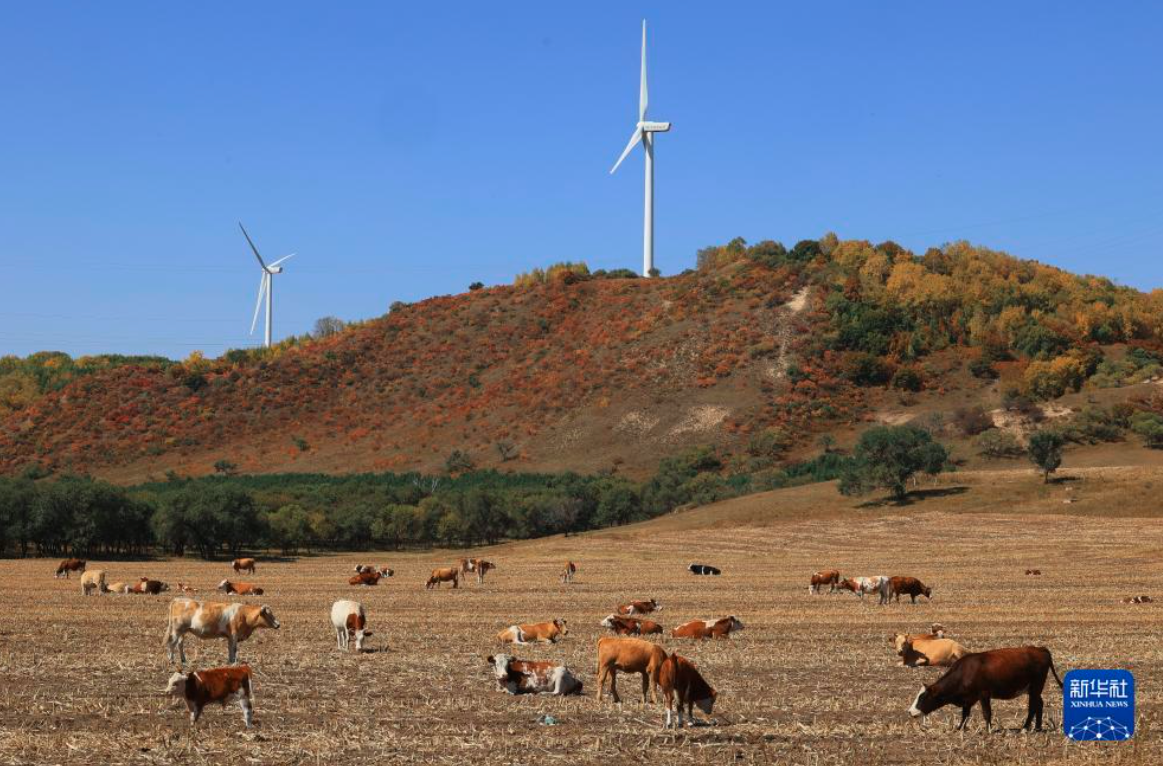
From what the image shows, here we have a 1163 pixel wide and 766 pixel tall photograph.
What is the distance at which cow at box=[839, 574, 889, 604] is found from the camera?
3769cm

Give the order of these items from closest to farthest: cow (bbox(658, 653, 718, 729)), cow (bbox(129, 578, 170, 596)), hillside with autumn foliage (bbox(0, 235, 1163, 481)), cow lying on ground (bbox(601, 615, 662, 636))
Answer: cow (bbox(658, 653, 718, 729)) → cow lying on ground (bbox(601, 615, 662, 636)) → cow (bbox(129, 578, 170, 596)) → hillside with autumn foliage (bbox(0, 235, 1163, 481))

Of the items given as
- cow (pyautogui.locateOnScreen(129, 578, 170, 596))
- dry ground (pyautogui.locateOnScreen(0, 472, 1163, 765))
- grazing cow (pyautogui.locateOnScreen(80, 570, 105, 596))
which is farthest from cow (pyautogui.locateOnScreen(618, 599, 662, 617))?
grazing cow (pyautogui.locateOnScreen(80, 570, 105, 596))

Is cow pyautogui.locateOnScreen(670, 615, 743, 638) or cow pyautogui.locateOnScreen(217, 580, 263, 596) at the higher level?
cow pyautogui.locateOnScreen(670, 615, 743, 638)

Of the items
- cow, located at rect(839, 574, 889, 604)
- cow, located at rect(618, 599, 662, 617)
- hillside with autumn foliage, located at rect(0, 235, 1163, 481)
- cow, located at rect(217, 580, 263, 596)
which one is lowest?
cow, located at rect(217, 580, 263, 596)

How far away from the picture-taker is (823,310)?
6014 inches

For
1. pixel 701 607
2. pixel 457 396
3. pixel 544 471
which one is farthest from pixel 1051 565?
pixel 457 396

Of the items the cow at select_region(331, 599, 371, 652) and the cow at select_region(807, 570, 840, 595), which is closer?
the cow at select_region(331, 599, 371, 652)

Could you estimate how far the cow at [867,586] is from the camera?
3769cm

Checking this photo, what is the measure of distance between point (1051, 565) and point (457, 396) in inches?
4454

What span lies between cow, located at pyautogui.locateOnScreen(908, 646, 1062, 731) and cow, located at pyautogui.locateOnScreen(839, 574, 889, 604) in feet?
71.7

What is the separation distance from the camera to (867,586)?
4006cm

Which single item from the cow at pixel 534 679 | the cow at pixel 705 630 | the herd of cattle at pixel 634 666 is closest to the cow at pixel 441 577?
the herd of cattle at pixel 634 666

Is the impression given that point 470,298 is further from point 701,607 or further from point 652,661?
point 652,661

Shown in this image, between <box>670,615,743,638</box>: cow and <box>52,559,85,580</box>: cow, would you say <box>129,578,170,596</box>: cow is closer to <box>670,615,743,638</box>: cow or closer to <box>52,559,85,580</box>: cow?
<box>52,559,85,580</box>: cow
